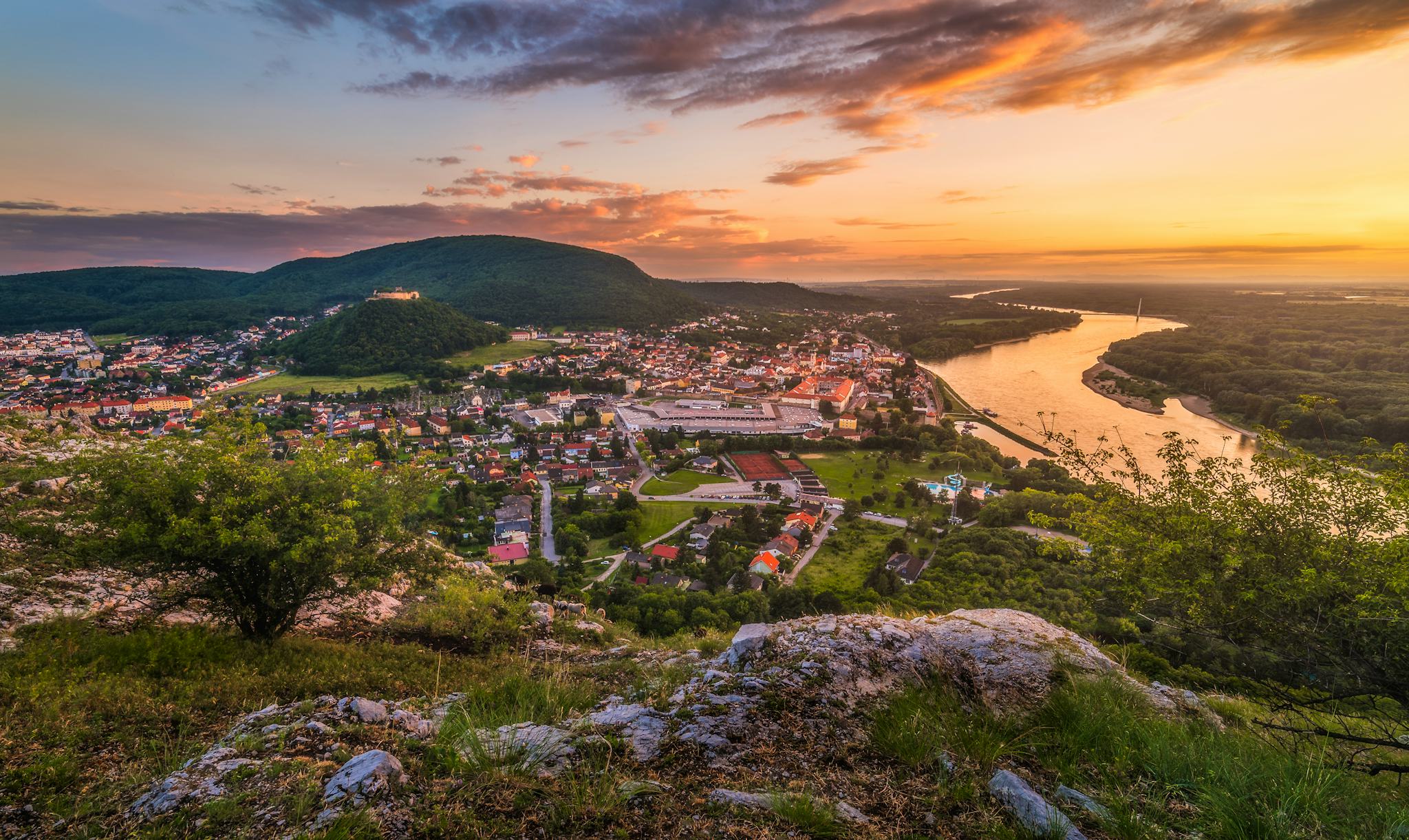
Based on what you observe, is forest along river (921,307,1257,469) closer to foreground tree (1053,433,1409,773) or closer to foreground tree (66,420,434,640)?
foreground tree (1053,433,1409,773)

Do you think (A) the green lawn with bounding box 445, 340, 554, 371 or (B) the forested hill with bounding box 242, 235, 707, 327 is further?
(B) the forested hill with bounding box 242, 235, 707, 327

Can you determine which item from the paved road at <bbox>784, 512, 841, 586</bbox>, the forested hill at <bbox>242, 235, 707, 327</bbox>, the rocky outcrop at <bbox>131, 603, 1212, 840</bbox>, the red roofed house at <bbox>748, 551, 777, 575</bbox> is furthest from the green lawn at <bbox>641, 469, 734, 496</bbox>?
the forested hill at <bbox>242, 235, 707, 327</bbox>

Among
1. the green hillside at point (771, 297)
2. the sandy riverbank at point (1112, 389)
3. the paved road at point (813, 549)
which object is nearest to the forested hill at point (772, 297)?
the green hillside at point (771, 297)

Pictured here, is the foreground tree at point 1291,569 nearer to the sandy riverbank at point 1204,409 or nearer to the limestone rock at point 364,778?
the limestone rock at point 364,778

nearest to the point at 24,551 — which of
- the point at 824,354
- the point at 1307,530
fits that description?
the point at 1307,530

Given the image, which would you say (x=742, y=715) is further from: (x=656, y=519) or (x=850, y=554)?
(x=656, y=519)

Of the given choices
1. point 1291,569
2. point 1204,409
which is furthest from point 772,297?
point 1291,569
